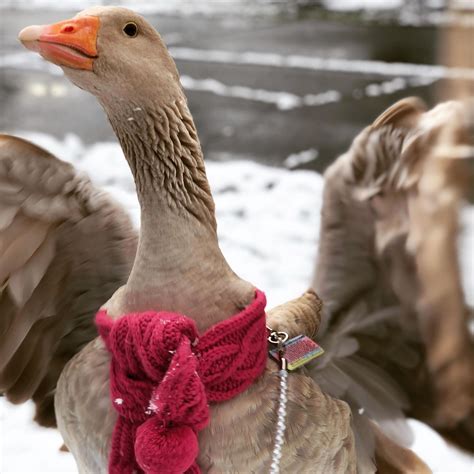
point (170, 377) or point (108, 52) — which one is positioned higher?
point (108, 52)

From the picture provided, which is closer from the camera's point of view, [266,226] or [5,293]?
[5,293]

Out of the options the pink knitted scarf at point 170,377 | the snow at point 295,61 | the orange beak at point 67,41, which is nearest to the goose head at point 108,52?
the orange beak at point 67,41

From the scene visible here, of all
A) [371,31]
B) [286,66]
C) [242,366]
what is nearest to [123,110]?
[242,366]

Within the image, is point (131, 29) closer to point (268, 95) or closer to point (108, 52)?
point (108, 52)

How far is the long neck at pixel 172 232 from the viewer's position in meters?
0.48

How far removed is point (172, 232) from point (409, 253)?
20 cm

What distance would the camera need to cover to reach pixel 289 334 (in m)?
0.55

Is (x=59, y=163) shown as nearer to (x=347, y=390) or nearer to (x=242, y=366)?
(x=242, y=366)

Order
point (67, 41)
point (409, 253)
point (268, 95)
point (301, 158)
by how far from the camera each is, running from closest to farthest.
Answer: point (67, 41)
point (409, 253)
point (301, 158)
point (268, 95)

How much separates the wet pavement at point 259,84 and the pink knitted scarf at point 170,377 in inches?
29.5

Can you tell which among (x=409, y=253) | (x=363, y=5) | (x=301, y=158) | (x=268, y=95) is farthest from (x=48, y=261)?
(x=363, y=5)

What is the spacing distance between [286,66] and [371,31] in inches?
8.8

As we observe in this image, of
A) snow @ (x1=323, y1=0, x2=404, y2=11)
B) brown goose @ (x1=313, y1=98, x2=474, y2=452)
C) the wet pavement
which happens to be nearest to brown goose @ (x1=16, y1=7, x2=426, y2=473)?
brown goose @ (x1=313, y1=98, x2=474, y2=452)

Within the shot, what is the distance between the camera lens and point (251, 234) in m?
1.10
